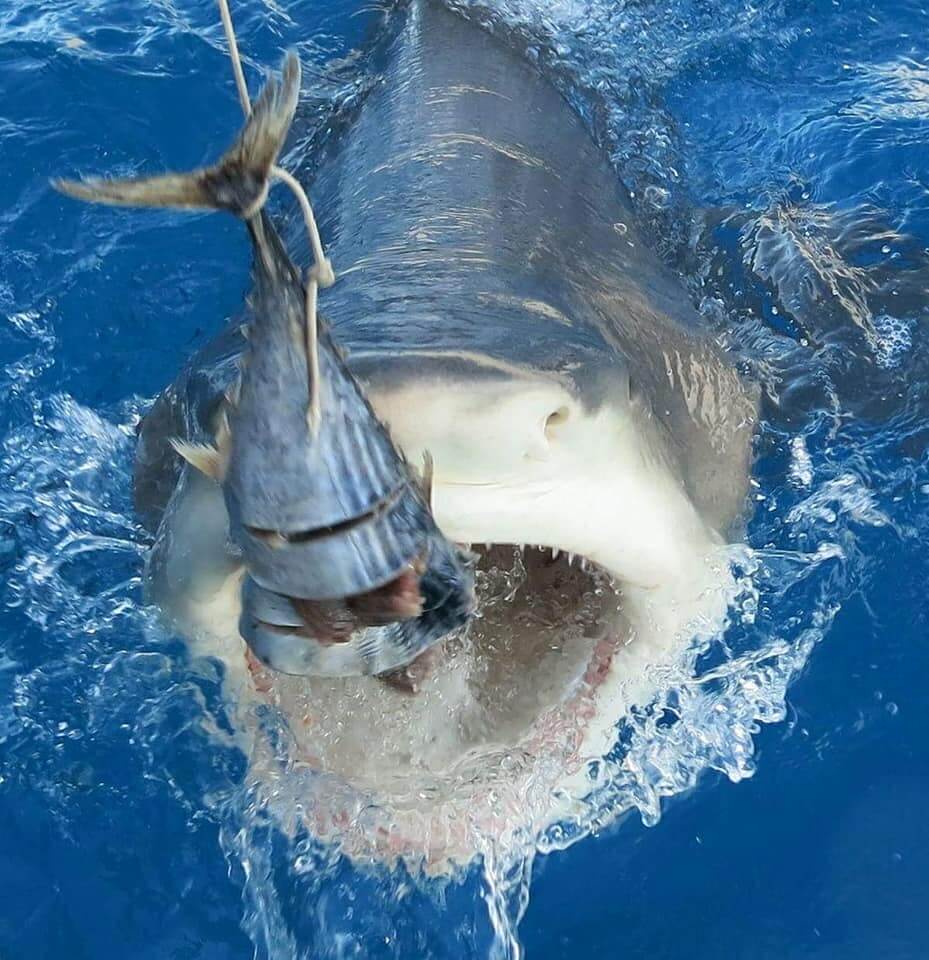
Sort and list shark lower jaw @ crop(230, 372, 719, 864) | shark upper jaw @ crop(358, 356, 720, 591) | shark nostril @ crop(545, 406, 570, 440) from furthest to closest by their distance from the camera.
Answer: shark lower jaw @ crop(230, 372, 719, 864) → shark nostril @ crop(545, 406, 570, 440) → shark upper jaw @ crop(358, 356, 720, 591)

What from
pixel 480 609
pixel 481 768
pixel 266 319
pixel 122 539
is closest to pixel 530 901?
pixel 481 768

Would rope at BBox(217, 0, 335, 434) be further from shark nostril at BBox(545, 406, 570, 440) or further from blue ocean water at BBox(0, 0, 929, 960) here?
blue ocean water at BBox(0, 0, 929, 960)

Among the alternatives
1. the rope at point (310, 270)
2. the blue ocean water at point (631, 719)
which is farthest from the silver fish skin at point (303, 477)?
the blue ocean water at point (631, 719)

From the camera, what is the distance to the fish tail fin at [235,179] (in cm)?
79

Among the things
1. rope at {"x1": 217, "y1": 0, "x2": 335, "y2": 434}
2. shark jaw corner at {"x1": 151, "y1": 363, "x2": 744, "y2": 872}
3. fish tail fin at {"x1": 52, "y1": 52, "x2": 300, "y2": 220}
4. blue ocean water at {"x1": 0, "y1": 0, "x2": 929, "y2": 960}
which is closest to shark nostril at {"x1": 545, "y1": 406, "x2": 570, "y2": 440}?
shark jaw corner at {"x1": 151, "y1": 363, "x2": 744, "y2": 872}

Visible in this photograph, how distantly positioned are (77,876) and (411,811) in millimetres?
771

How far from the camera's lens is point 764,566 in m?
2.10

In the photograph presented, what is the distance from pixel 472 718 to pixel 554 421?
60cm

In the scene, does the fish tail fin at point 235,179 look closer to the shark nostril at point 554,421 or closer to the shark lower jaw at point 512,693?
the shark nostril at point 554,421

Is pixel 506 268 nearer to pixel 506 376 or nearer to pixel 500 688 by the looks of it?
pixel 506 376

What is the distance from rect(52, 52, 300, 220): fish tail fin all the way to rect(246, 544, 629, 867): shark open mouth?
32.8 inches

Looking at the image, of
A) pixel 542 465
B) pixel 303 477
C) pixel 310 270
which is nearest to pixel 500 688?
pixel 542 465

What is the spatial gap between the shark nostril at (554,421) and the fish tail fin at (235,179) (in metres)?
0.48

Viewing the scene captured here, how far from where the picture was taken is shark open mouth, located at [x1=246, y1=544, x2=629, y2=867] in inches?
64.6
